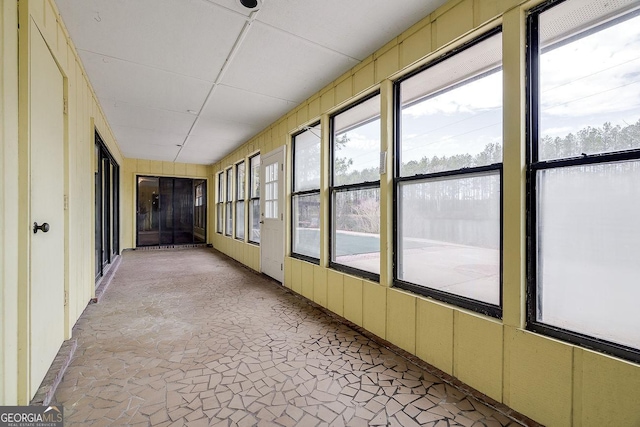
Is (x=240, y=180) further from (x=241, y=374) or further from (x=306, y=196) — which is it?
(x=241, y=374)

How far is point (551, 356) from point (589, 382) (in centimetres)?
16

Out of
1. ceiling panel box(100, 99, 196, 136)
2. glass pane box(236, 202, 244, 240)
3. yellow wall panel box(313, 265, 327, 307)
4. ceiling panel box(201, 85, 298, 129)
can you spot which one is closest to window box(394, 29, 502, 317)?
yellow wall panel box(313, 265, 327, 307)

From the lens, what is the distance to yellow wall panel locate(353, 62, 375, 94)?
272 centimetres

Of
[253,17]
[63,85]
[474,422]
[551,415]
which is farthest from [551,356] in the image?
[63,85]

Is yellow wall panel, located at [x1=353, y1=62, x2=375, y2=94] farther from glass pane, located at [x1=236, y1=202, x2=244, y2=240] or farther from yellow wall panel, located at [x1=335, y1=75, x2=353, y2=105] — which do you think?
glass pane, located at [x1=236, y1=202, x2=244, y2=240]

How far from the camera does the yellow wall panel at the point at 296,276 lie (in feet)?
12.9

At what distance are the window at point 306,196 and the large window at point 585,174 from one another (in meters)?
2.41

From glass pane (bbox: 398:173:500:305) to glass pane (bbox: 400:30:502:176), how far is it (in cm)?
17

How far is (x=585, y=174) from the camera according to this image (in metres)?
1.50

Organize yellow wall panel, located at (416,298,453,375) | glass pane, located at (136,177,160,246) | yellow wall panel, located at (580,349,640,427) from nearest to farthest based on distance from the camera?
yellow wall panel, located at (580,349,640,427)
yellow wall panel, located at (416,298,453,375)
glass pane, located at (136,177,160,246)

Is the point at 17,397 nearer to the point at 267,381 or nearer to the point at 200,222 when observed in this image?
the point at 267,381

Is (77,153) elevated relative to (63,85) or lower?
lower

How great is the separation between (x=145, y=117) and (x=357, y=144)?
3660mm

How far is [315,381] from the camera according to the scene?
198 cm
